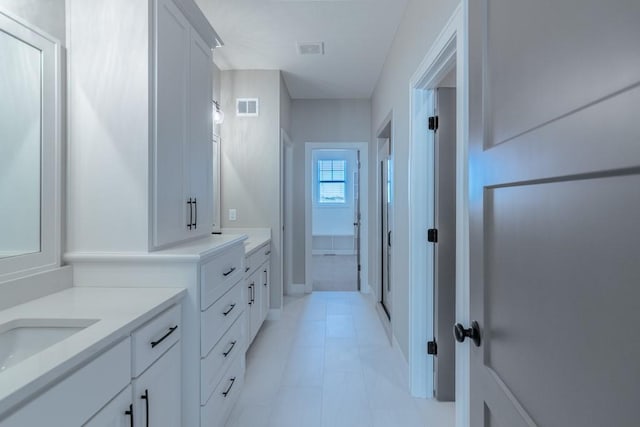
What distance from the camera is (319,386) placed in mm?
2322

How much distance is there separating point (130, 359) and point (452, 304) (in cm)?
182

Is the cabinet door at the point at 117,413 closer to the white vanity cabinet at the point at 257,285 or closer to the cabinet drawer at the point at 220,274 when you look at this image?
the cabinet drawer at the point at 220,274

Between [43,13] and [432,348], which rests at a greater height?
[43,13]

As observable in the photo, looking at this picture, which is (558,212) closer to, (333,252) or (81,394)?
(81,394)

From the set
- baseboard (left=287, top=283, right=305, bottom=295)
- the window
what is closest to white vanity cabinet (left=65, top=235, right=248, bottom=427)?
baseboard (left=287, top=283, right=305, bottom=295)

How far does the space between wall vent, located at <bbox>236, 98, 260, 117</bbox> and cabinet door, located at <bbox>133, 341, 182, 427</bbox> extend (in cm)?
274

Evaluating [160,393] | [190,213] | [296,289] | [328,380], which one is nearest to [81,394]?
[160,393]

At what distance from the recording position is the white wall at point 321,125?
15.4 feet

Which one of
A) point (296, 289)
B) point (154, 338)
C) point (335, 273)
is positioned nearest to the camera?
point (154, 338)

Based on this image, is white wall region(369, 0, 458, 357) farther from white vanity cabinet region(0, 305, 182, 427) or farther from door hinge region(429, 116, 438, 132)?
white vanity cabinet region(0, 305, 182, 427)

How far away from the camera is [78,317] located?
112 centimetres

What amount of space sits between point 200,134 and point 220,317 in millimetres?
1111

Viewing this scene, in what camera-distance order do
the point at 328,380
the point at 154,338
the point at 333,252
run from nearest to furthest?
the point at 154,338, the point at 328,380, the point at 333,252

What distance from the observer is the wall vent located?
364cm
